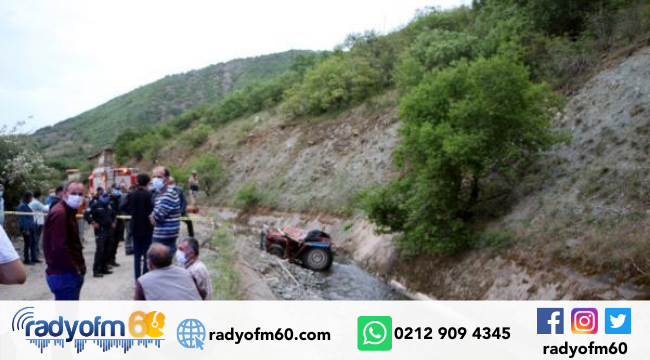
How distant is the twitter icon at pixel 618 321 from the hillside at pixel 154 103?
290 feet

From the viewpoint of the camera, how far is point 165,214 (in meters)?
9.15

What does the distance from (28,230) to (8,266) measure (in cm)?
1042

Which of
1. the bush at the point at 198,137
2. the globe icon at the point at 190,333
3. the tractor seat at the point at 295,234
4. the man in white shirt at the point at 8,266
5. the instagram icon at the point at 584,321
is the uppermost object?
the bush at the point at 198,137

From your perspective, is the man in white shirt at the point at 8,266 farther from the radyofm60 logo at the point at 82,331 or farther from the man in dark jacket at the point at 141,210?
the man in dark jacket at the point at 141,210

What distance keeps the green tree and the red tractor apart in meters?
3.25

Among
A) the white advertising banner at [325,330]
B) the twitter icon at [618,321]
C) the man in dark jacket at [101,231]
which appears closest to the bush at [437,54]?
the white advertising banner at [325,330]

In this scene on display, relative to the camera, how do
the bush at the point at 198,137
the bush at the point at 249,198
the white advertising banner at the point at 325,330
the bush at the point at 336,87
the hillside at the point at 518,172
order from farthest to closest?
the bush at the point at 198,137, the bush at the point at 336,87, the bush at the point at 249,198, the hillside at the point at 518,172, the white advertising banner at the point at 325,330

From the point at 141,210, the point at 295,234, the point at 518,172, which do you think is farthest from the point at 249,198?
the point at 141,210

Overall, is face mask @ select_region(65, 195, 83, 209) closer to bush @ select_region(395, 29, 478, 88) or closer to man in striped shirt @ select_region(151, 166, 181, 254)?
man in striped shirt @ select_region(151, 166, 181, 254)

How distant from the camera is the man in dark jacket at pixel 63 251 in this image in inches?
273

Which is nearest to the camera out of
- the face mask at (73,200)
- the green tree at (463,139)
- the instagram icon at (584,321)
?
the face mask at (73,200)

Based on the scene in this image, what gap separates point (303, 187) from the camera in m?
36.3

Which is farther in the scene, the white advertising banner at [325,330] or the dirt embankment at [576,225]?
the dirt embankment at [576,225]

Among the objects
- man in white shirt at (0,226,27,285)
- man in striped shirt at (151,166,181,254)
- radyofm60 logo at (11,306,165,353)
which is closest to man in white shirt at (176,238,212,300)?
radyofm60 logo at (11,306,165,353)
